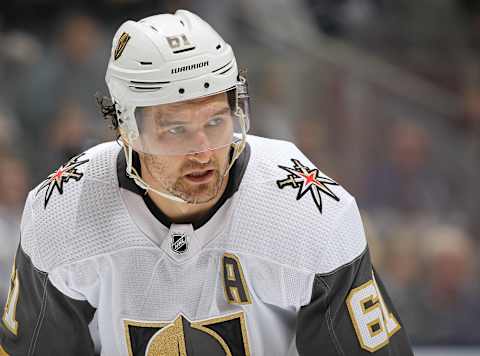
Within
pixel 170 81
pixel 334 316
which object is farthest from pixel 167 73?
pixel 334 316

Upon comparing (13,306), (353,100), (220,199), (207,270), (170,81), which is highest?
(170,81)

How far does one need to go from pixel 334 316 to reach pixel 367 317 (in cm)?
7

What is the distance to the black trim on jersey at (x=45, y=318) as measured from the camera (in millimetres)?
2018

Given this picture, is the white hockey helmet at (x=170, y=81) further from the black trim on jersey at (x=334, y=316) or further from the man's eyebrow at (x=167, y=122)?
the black trim on jersey at (x=334, y=316)

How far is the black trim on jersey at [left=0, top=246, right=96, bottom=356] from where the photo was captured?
2.02 meters

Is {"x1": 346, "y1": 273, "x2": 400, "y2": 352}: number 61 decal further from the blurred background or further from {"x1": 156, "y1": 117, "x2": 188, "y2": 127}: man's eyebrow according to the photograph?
the blurred background

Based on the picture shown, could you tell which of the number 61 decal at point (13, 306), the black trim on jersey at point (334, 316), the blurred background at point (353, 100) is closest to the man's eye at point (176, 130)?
the black trim on jersey at point (334, 316)

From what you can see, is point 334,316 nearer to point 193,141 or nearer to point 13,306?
point 193,141

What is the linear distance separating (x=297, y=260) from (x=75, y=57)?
7.09 ft

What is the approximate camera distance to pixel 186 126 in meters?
1.86

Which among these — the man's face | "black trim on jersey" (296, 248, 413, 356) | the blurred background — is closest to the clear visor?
the man's face

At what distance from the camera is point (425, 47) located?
3.92m

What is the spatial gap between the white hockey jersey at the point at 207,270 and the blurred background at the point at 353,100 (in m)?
1.64

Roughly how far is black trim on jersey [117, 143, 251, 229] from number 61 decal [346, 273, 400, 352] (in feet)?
1.08
